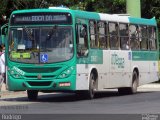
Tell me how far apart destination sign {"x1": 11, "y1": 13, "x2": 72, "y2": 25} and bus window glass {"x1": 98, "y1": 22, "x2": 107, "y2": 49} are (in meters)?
2.40

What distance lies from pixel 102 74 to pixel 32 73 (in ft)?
10.6

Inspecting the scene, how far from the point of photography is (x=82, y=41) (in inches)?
962

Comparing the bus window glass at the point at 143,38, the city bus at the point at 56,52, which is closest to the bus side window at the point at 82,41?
the city bus at the point at 56,52

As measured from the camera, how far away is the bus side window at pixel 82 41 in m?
24.2

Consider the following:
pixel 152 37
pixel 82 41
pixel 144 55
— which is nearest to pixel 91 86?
pixel 82 41

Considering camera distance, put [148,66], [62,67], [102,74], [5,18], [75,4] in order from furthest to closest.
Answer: [75,4], [5,18], [148,66], [102,74], [62,67]

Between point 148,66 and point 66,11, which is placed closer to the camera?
point 66,11

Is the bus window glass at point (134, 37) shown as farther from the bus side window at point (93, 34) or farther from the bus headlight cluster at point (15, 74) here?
the bus headlight cluster at point (15, 74)

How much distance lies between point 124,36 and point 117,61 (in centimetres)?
129

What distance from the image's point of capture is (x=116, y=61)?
1085 inches

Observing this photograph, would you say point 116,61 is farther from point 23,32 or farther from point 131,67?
point 23,32

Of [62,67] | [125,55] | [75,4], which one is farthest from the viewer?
[75,4]

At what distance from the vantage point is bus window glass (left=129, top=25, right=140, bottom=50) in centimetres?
2923

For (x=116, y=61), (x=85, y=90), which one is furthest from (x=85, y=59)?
(x=116, y=61)
